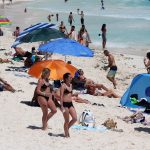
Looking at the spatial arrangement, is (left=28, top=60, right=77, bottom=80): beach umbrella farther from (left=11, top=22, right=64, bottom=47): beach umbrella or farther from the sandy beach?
(left=11, top=22, right=64, bottom=47): beach umbrella

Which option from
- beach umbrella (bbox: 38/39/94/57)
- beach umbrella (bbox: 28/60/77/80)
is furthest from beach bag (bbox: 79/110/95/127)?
beach umbrella (bbox: 38/39/94/57)

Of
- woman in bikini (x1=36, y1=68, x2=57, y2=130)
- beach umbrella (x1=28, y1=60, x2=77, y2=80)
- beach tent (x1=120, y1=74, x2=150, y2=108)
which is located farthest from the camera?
beach umbrella (x1=28, y1=60, x2=77, y2=80)

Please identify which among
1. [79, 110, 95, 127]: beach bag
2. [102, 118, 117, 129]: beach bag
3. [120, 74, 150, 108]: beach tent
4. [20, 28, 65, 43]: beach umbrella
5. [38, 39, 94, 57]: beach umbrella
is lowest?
[102, 118, 117, 129]: beach bag

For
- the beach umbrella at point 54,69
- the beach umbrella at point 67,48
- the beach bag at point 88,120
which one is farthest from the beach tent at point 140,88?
the beach umbrella at point 67,48

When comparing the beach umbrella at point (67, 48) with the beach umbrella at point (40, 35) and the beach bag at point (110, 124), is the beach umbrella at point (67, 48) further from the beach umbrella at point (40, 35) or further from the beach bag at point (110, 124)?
the beach bag at point (110, 124)

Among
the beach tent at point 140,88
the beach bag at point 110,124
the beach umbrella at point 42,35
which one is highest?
the beach umbrella at point 42,35

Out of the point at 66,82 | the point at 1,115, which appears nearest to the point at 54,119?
the point at 1,115

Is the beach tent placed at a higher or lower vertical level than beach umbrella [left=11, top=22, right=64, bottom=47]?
lower

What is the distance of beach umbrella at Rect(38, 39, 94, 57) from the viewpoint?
49.9ft

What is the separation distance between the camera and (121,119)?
494 inches

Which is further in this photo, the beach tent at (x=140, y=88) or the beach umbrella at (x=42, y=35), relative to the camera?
the beach umbrella at (x=42, y=35)

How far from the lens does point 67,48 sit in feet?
50.4

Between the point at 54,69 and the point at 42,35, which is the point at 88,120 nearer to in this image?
the point at 54,69

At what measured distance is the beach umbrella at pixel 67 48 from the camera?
49.9ft
